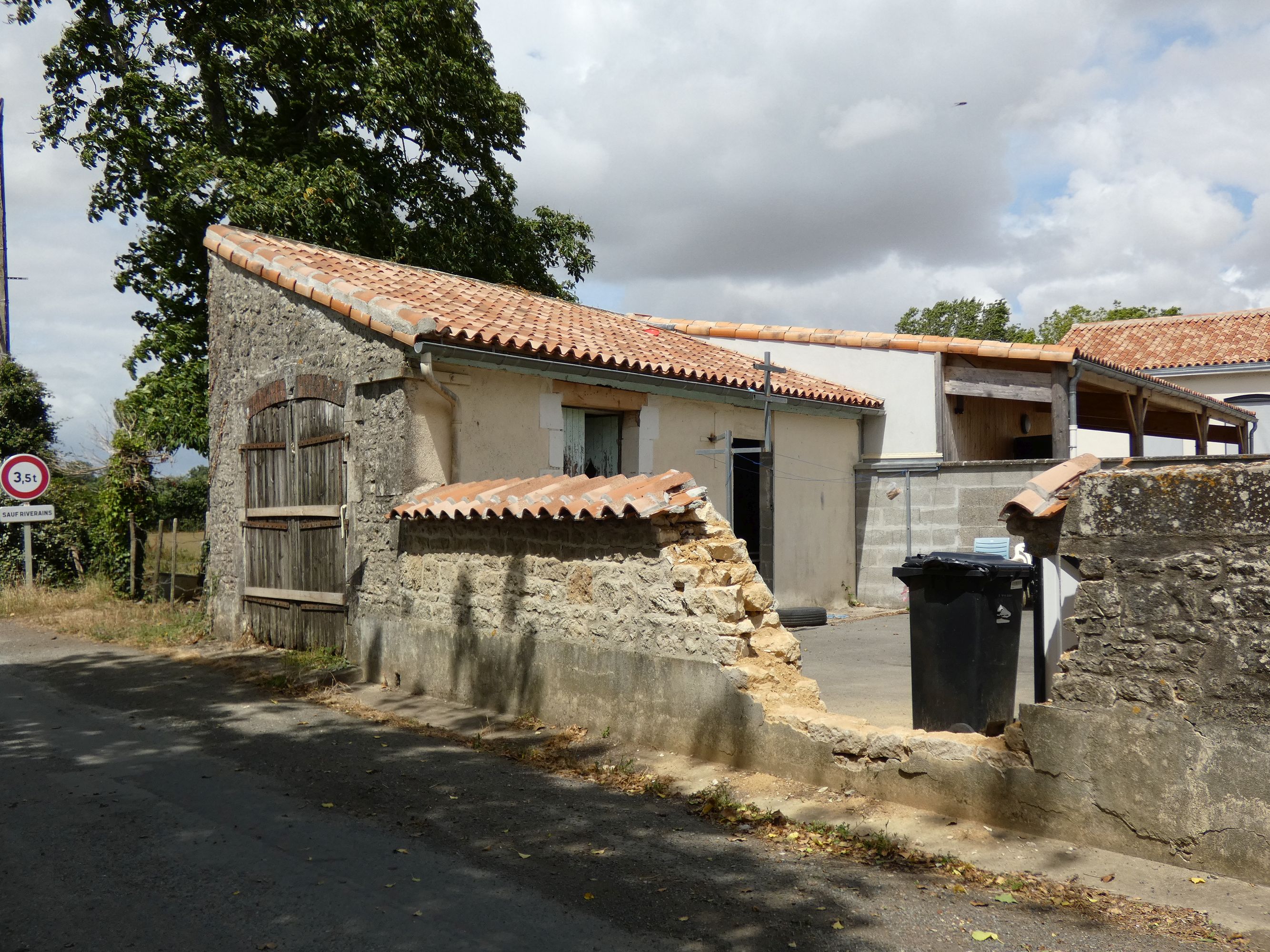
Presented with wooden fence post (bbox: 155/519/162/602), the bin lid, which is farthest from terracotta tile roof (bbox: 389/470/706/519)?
wooden fence post (bbox: 155/519/162/602)

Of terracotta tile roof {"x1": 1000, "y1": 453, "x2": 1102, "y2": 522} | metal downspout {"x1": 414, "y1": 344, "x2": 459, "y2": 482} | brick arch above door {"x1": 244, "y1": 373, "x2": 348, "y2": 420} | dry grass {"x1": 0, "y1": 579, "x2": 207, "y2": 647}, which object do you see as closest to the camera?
terracotta tile roof {"x1": 1000, "y1": 453, "x2": 1102, "y2": 522}

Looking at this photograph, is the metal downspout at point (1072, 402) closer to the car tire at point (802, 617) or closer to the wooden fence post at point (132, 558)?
the car tire at point (802, 617)

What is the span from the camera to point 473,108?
1905cm

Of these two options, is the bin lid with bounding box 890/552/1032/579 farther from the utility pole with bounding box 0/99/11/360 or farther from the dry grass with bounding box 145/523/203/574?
the utility pole with bounding box 0/99/11/360

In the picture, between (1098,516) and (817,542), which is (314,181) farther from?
(1098,516)

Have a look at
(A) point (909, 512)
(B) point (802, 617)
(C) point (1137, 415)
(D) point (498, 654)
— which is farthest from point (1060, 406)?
(D) point (498, 654)

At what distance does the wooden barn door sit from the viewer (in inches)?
385

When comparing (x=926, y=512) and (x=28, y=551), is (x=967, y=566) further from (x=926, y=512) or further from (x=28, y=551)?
(x=28, y=551)

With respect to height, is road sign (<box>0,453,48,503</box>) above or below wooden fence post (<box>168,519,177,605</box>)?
above

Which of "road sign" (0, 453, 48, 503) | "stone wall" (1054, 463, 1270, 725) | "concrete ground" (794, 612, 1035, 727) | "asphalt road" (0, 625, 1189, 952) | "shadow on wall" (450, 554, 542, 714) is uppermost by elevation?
"road sign" (0, 453, 48, 503)

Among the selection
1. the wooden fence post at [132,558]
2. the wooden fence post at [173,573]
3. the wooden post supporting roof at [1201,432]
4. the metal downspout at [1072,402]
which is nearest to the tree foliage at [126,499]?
the wooden fence post at [132,558]

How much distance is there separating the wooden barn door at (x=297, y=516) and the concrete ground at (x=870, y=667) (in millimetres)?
4749

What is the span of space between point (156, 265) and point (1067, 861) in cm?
1823

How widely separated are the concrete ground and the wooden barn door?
4749 millimetres
